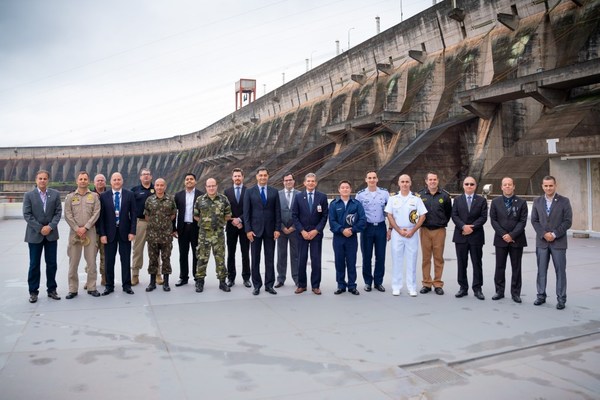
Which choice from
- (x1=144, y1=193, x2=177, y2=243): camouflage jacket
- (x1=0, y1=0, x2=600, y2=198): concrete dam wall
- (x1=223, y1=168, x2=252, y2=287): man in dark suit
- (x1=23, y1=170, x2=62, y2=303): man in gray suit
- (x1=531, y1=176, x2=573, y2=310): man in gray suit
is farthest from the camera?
(x1=0, y1=0, x2=600, y2=198): concrete dam wall

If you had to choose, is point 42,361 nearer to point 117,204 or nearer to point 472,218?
point 117,204

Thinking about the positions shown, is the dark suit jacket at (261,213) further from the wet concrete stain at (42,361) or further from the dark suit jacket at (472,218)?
the wet concrete stain at (42,361)

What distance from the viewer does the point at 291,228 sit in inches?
239

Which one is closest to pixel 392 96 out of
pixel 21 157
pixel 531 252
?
pixel 531 252

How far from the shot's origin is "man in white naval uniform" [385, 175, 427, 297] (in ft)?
18.0

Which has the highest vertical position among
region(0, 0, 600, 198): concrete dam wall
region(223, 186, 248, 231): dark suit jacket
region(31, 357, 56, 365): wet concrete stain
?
region(0, 0, 600, 198): concrete dam wall

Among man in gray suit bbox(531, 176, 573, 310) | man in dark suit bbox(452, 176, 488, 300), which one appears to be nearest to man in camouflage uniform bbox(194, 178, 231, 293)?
man in dark suit bbox(452, 176, 488, 300)

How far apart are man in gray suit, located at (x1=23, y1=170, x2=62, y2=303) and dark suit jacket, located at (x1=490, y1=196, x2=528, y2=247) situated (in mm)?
5141

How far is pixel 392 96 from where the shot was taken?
2625 centimetres

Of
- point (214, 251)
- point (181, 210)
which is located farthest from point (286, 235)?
point (181, 210)

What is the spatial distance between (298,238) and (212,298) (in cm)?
136

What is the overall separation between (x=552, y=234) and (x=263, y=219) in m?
3.34

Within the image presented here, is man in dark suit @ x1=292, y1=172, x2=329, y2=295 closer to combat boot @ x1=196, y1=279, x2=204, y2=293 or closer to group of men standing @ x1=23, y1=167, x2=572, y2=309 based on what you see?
group of men standing @ x1=23, y1=167, x2=572, y2=309

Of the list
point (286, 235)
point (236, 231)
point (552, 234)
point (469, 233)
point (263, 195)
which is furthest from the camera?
point (286, 235)
